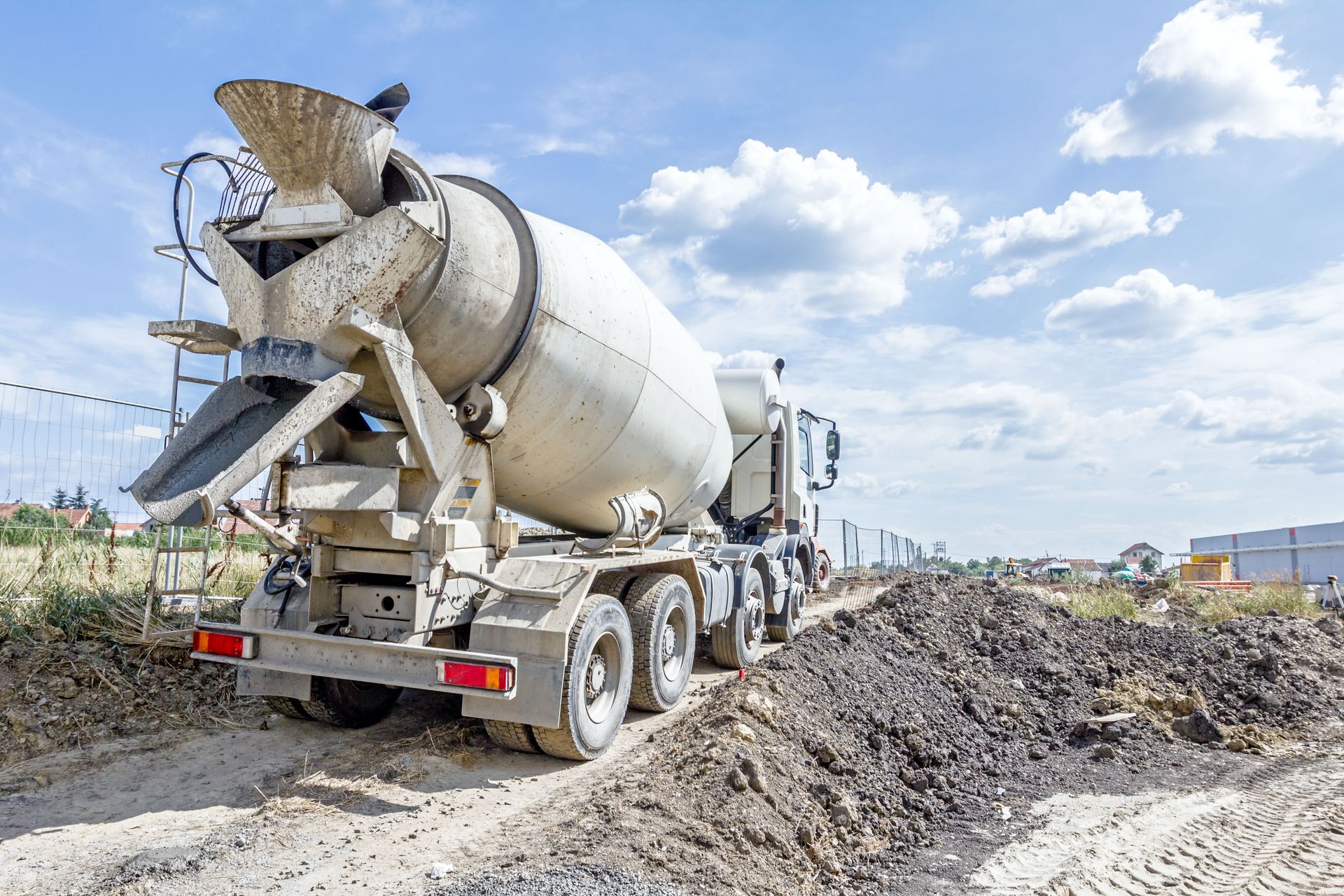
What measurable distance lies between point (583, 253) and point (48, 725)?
4984mm

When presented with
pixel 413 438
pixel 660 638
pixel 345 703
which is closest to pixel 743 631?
pixel 660 638

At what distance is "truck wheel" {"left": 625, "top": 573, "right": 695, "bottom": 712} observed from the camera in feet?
20.2

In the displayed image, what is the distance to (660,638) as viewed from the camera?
636cm

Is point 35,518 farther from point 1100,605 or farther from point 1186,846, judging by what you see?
point 1100,605

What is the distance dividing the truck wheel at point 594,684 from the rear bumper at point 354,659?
1.34ft

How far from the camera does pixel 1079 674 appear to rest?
861 cm

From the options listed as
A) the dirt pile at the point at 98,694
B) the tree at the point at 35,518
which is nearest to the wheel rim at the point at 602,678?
the dirt pile at the point at 98,694

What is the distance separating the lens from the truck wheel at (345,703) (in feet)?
18.6

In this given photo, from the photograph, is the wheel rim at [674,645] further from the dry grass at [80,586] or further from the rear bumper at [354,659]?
the dry grass at [80,586]

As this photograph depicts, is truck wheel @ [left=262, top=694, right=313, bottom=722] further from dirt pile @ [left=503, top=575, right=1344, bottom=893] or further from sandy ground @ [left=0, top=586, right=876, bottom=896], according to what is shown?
dirt pile @ [left=503, top=575, right=1344, bottom=893]

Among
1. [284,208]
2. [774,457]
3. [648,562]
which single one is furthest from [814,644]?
[284,208]

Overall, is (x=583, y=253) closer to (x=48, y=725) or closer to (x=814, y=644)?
(x=814, y=644)

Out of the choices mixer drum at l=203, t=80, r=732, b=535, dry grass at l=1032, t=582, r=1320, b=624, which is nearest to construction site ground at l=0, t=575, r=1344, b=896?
mixer drum at l=203, t=80, r=732, b=535

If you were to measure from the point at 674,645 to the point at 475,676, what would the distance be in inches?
100
